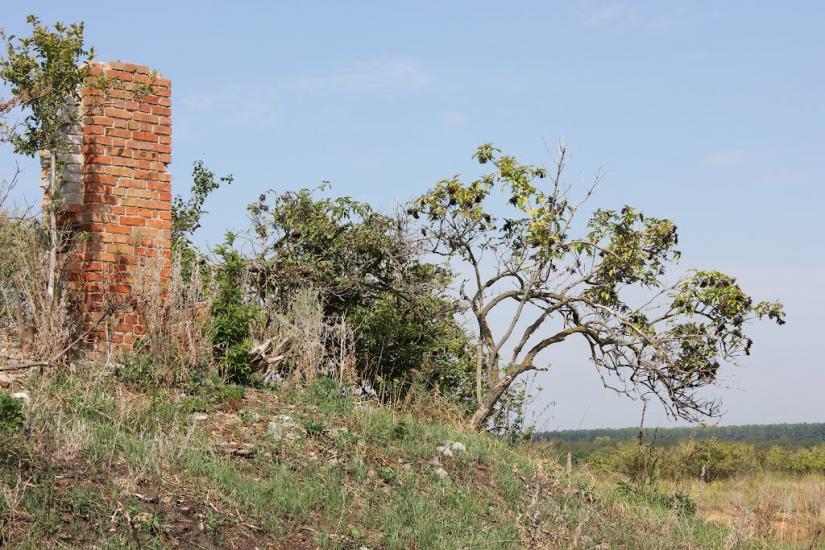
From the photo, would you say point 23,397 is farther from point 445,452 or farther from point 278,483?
point 445,452

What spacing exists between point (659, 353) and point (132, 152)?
8234mm

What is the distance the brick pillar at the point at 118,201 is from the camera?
34.8ft

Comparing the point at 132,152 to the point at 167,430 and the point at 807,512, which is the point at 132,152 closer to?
the point at 167,430

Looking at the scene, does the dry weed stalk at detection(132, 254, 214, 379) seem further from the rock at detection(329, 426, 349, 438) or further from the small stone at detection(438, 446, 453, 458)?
the small stone at detection(438, 446, 453, 458)

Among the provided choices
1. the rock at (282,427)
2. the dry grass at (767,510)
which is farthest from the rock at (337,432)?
the dry grass at (767,510)

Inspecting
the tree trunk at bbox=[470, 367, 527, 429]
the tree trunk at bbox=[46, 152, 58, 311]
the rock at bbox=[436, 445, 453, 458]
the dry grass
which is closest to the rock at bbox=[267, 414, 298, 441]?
the rock at bbox=[436, 445, 453, 458]

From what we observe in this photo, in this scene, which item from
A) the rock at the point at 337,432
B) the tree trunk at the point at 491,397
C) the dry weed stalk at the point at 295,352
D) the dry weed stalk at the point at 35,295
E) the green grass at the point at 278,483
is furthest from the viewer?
the tree trunk at the point at 491,397

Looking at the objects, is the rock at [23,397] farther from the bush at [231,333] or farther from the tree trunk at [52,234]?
the bush at [231,333]

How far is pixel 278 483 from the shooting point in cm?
723

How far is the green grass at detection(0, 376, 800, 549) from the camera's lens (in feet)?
20.6

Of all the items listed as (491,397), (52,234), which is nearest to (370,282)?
(491,397)

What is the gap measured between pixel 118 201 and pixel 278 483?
5171mm

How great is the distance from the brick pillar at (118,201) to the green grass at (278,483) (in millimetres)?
1364

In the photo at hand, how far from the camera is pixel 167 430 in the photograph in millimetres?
8227
